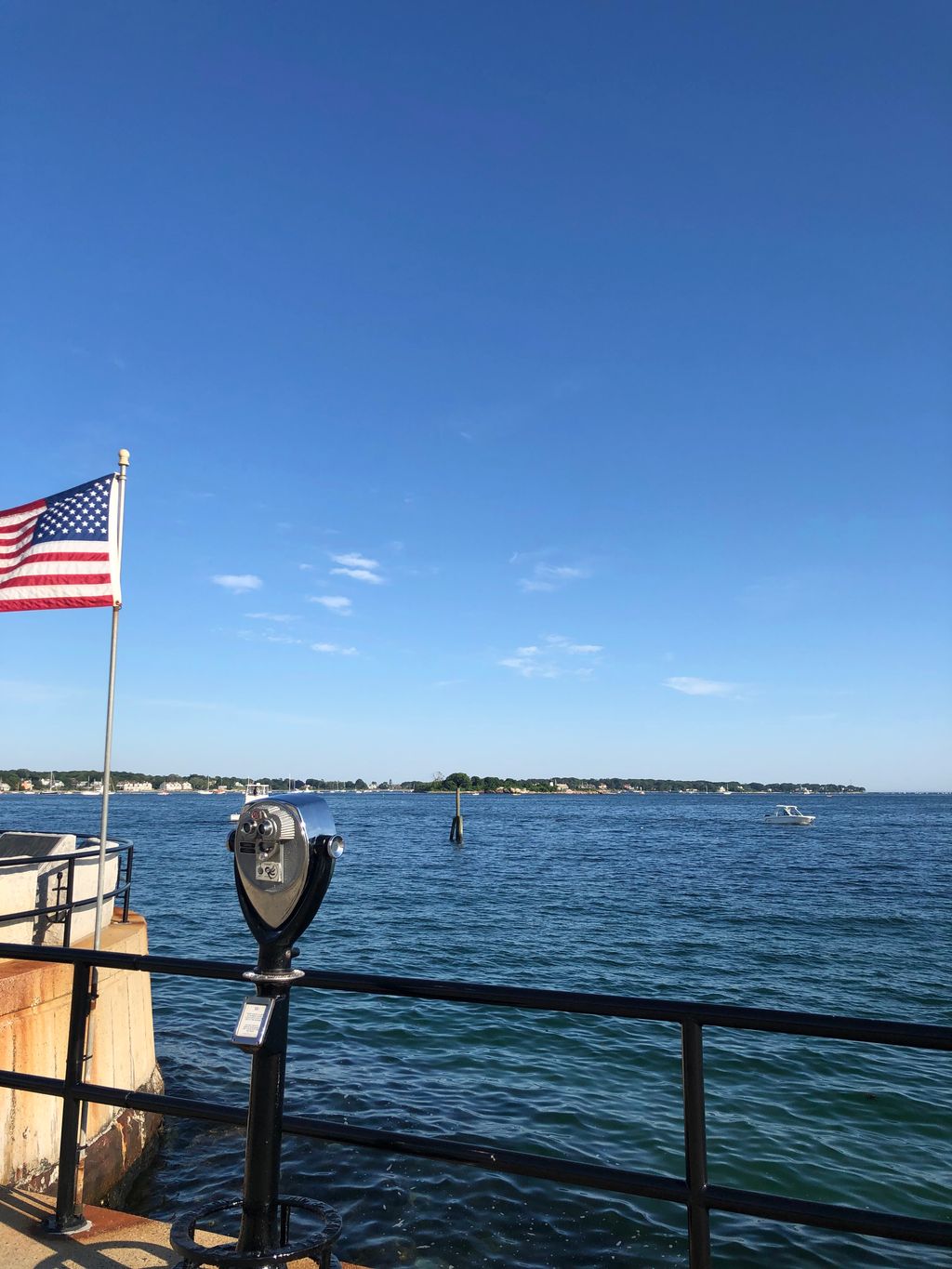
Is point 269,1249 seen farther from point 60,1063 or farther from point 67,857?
point 67,857

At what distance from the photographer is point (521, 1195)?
750cm

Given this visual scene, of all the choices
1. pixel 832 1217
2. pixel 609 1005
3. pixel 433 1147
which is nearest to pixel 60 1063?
pixel 433 1147

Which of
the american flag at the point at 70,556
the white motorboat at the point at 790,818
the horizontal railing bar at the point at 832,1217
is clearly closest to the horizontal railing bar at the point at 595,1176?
the horizontal railing bar at the point at 832,1217

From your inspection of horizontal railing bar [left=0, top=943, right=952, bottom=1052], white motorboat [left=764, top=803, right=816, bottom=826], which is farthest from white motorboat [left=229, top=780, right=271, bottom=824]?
white motorboat [left=764, top=803, right=816, bottom=826]

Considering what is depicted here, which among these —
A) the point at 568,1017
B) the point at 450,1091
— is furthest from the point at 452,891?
the point at 450,1091

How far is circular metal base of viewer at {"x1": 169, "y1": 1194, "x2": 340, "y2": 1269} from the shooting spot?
236 centimetres

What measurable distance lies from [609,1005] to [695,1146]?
0.41 m

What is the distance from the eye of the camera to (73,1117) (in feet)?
10.6

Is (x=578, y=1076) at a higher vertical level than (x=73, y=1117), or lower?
lower

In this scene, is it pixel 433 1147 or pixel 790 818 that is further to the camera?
pixel 790 818

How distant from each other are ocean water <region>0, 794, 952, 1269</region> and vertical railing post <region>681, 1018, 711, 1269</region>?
4702 mm

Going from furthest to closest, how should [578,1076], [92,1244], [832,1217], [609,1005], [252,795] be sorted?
[252,795], [578,1076], [92,1244], [609,1005], [832,1217]

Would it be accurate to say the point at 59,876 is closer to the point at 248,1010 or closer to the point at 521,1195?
the point at 521,1195

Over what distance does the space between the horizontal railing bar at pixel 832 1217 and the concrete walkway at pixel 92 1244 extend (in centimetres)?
142
